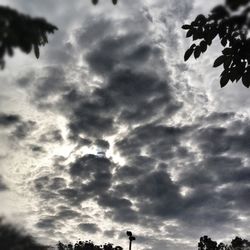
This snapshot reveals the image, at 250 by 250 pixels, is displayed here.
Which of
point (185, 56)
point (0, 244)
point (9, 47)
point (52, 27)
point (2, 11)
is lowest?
point (9, 47)

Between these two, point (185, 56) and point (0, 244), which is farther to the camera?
point (0, 244)

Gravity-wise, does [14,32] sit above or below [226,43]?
below

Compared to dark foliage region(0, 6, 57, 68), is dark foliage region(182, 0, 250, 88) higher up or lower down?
higher up

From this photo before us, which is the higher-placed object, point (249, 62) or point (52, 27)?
point (249, 62)

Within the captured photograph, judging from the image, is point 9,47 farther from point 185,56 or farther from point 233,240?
point 233,240

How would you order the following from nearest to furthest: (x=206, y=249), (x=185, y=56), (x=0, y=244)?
(x=185, y=56) → (x=206, y=249) → (x=0, y=244)

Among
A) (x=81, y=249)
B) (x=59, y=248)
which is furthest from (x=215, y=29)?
(x=59, y=248)

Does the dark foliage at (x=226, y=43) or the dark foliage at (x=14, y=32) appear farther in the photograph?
the dark foliage at (x=226, y=43)

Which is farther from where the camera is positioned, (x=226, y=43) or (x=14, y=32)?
(x=226, y=43)

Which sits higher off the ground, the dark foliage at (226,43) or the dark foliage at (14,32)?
the dark foliage at (226,43)

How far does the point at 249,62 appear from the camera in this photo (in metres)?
5.62

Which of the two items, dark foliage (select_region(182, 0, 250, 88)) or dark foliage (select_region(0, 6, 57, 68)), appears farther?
dark foliage (select_region(182, 0, 250, 88))

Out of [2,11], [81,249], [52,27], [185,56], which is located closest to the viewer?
[2,11]

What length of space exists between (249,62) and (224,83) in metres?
0.43
